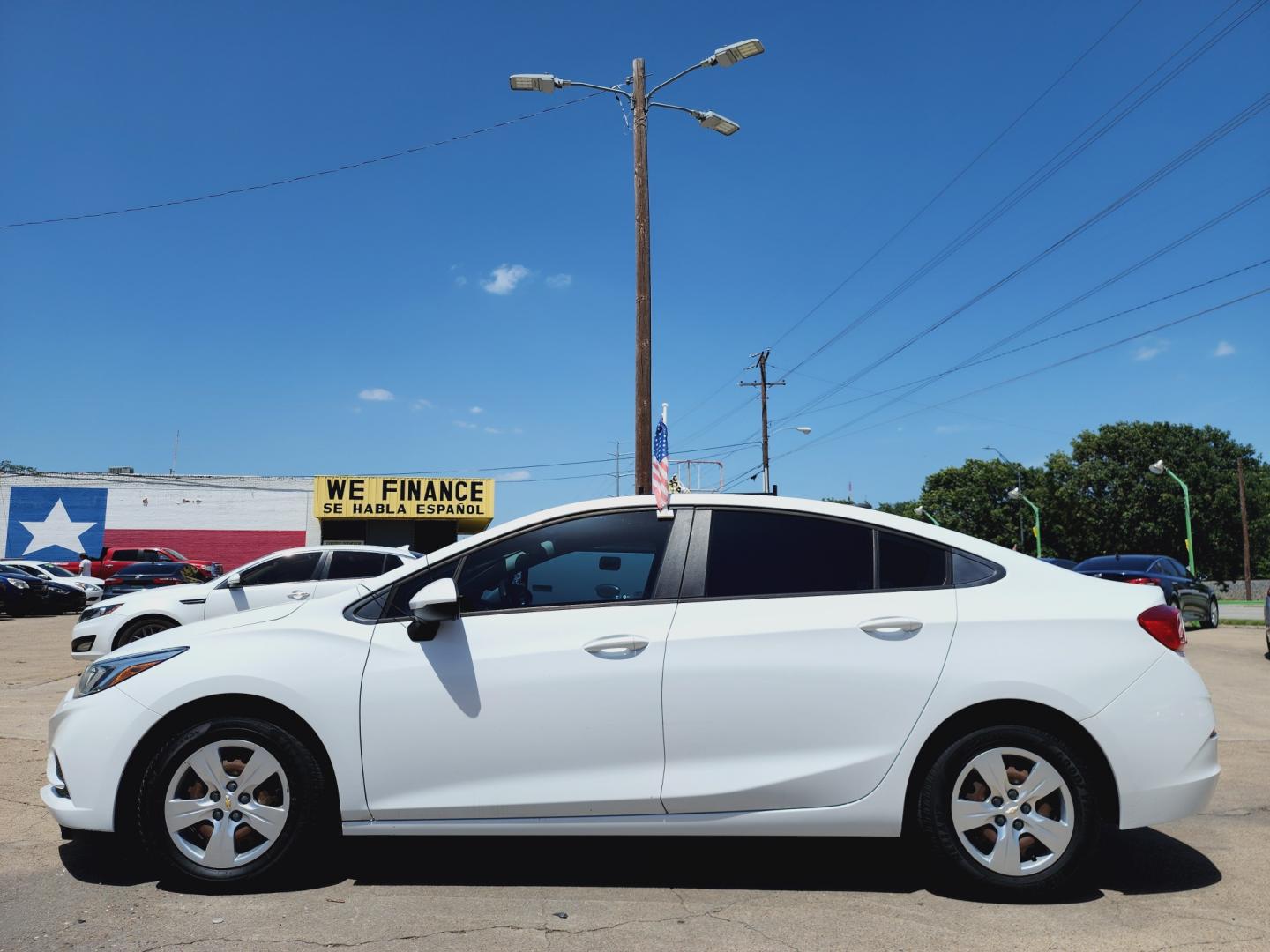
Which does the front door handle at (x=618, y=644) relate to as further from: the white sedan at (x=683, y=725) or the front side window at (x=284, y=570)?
the front side window at (x=284, y=570)

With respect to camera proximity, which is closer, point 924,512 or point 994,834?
point 994,834

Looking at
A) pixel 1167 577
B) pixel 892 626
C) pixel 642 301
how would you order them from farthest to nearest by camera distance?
pixel 1167 577 < pixel 642 301 < pixel 892 626

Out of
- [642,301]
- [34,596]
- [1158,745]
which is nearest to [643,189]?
[642,301]

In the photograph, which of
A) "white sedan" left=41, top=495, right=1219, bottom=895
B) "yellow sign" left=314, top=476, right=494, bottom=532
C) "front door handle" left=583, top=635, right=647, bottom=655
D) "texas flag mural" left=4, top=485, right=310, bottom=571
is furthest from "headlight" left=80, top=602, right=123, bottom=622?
"texas flag mural" left=4, top=485, right=310, bottom=571

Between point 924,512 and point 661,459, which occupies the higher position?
point 924,512

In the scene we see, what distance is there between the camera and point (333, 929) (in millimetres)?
3428

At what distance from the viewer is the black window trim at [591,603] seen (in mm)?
3928

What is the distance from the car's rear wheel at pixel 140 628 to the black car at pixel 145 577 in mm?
7764

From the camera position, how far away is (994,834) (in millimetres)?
3707

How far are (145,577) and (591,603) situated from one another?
19.3 meters

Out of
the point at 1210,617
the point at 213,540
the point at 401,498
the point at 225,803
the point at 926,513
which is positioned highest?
the point at 926,513

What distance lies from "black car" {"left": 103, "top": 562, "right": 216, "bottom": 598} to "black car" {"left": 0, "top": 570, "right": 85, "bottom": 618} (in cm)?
372

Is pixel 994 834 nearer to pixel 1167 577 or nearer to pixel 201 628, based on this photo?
pixel 201 628

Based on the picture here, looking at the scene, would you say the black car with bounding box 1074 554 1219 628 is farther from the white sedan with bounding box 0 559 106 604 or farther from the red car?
the red car
